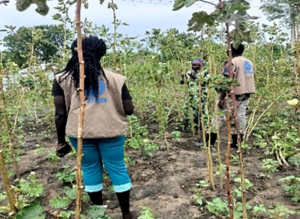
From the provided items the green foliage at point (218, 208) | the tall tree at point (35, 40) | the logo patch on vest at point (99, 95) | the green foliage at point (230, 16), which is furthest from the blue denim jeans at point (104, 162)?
the tall tree at point (35, 40)

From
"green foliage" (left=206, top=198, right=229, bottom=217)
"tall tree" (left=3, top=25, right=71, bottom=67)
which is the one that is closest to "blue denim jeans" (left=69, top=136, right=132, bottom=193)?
"green foliage" (left=206, top=198, right=229, bottom=217)

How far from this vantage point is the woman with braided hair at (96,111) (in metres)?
2.44

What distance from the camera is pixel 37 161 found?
402cm

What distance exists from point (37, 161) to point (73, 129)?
174cm

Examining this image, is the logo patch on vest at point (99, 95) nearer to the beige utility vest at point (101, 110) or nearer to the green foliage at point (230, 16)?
the beige utility vest at point (101, 110)

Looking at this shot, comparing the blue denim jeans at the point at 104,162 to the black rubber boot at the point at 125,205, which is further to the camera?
the black rubber boot at the point at 125,205

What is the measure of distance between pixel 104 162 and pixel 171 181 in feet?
3.07

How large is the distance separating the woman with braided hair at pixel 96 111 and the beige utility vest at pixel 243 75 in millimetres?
2191

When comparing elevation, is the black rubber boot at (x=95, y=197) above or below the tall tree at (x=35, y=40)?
below

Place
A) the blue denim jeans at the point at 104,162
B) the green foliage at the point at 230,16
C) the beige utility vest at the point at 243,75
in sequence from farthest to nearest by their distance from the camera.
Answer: the beige utility vest at the point at 243,75, the blue denim jeans at the point at 104,162, the green foliage at the point at 230,16

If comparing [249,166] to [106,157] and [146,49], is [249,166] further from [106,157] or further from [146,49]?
[146,49]

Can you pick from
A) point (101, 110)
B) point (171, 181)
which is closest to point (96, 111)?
point (101, 110)

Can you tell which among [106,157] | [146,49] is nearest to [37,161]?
[106,157]


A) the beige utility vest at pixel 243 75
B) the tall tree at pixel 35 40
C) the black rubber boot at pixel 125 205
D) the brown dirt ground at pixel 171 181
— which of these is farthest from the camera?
the beige utility vest at pixel 243 75
